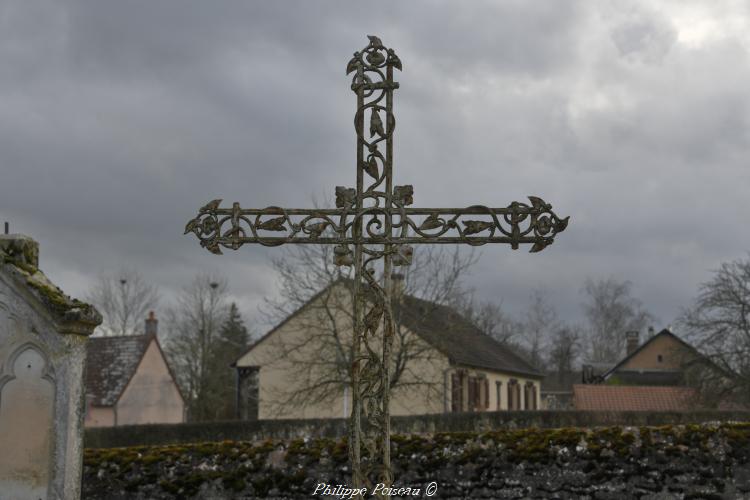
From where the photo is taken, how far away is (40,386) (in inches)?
230

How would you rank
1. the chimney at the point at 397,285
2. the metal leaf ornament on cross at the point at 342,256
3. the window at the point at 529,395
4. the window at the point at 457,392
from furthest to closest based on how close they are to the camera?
1. the window at the point at 529,395
2. the window at the point at 457,392
3. the chimney at the point at 397,285
4. the metal leaf ornament on cross at the point at 342,256

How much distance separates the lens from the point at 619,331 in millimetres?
80062

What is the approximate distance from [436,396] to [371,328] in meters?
22.9

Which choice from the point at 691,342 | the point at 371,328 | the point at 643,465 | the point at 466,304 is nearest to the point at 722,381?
the point at 691,342

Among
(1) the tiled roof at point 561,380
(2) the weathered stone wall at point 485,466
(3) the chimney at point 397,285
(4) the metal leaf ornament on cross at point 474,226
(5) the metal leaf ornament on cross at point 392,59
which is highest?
(3) the chimney at point 397,285

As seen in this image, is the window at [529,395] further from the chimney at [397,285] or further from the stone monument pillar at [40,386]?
the stone monument pillar at [40,386]

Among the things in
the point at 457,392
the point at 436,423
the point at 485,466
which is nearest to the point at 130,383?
the point at 457,392

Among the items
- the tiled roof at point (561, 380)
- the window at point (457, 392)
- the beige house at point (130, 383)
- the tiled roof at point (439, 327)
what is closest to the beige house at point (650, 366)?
the tiled roof at point (439, 327)

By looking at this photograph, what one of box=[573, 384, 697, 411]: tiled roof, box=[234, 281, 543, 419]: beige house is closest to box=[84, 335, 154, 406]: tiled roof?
box=[234, 281, 543, 419]: beige house

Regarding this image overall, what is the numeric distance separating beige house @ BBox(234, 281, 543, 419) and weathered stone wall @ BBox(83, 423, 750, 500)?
41.6 ft

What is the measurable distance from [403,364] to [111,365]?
18336mm

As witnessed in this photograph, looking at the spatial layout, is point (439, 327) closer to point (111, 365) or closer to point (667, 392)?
point (667, 392)

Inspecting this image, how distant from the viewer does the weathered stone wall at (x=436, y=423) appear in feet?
58.1

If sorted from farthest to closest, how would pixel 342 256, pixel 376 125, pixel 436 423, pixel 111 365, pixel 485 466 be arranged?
pixel 111 365, pixel 436 423, pixel 485 466, pixel 376 125, pixel 342 256
